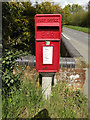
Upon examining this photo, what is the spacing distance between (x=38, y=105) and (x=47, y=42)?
122cm

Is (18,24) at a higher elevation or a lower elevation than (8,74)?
higher

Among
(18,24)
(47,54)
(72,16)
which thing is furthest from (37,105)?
(72,16)

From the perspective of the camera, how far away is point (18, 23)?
11.8 ft

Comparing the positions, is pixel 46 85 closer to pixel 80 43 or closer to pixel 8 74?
pixel 8 74

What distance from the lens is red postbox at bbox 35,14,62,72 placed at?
1850 mm

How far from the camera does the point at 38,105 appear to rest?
222 centimetres

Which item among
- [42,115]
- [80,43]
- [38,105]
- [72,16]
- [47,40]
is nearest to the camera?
[47,40]

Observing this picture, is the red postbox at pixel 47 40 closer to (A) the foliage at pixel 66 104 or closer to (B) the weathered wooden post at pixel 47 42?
(B) the weathered wooden post at pixel 47 42

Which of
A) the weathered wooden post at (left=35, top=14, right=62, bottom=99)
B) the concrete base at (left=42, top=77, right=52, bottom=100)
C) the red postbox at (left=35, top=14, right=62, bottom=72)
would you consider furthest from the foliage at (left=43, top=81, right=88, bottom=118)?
the red postbox at (left=35, top=14, right=62, bottom=72)

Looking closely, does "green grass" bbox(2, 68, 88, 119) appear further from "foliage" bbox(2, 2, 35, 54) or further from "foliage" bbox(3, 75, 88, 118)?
"foliage" bbox(2, 2, 35, 54)

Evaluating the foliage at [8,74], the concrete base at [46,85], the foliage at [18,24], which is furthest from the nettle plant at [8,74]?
the foliage at [18,24]

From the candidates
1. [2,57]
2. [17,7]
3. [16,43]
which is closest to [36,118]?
[2,57]

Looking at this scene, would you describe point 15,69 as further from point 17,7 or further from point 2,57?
point 17,7

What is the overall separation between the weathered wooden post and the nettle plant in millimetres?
725
